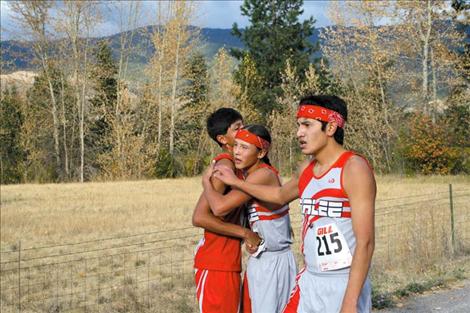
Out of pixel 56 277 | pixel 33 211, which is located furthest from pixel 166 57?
pixel 56 277

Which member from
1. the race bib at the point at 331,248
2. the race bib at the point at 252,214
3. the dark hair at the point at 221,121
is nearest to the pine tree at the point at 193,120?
the dark hair at the point at 221,121

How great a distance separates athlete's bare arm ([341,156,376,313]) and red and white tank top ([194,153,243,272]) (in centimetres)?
121

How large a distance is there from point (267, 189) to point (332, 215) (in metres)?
0.83

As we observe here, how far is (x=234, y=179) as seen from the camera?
4203mm

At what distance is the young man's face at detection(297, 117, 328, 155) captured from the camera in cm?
358

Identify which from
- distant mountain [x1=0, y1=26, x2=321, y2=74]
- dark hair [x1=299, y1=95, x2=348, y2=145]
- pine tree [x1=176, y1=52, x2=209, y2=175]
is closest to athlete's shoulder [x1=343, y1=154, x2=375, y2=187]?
dark hair [x1=299, y1=95, x2=348, y2=145]

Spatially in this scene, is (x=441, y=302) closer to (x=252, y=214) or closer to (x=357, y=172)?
(x=252, y=214)

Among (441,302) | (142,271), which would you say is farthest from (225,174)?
(142,271)

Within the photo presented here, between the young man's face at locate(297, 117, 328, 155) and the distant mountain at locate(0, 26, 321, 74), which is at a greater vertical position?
the distant mountain at locate(0, 26, 321, 74)

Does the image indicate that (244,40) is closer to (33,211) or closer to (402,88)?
(402,88)

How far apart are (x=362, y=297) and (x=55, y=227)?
14.9m

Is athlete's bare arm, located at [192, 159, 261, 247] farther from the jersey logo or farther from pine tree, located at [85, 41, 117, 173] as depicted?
pine tree, located at [85, 41, 117, 173]

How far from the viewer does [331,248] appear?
345 cm

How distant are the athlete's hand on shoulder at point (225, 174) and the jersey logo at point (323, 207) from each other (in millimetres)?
727
